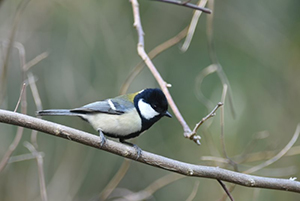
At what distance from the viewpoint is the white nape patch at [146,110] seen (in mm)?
2203

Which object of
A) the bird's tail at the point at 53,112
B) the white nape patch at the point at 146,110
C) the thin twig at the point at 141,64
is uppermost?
the thin twig at the point at 141,64

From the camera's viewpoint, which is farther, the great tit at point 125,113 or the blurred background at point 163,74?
the blurred background at point 163,74

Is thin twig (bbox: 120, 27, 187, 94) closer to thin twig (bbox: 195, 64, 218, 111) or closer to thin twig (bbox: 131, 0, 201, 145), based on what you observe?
thin twig (bbox: 131, 0, 201, 145)

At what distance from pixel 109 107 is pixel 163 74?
1739mm

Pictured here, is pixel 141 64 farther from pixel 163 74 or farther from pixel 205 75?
pixel 163 74

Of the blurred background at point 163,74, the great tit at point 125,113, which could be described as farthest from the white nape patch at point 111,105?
the blurred background at point 163,74

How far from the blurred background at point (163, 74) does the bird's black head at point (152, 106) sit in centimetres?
115

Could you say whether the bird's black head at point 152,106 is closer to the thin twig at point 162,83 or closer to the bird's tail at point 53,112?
the thin twig at point 162,83

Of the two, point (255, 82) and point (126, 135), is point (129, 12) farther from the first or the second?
point (126, 135)

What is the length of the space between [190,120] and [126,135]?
63.0 inches

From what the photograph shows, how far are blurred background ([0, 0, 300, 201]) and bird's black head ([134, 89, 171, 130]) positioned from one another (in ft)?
3.77

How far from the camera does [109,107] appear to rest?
2.21m

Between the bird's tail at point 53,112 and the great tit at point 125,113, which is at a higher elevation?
the bird's tail at point 53,112

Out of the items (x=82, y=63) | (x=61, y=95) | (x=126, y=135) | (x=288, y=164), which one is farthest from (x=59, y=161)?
(x=288, y=164)
